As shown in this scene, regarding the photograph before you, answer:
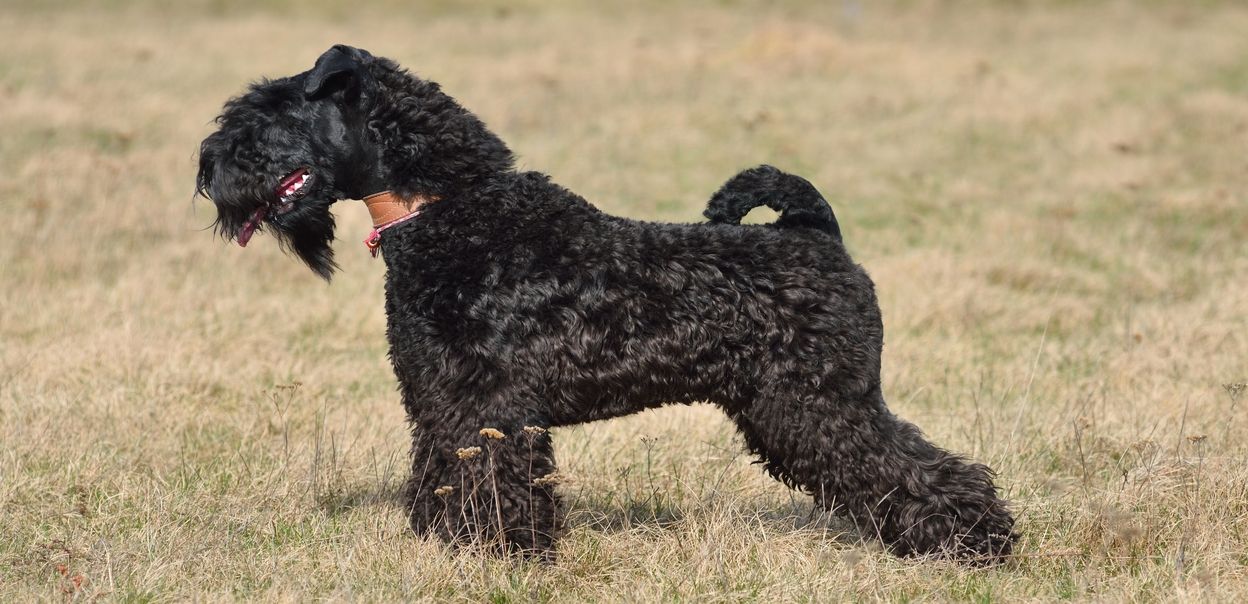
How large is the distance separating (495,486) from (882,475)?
5.09ft

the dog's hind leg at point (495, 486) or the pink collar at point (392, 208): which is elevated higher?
the pink collar at point (392, 208)

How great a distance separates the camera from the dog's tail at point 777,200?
201 inches

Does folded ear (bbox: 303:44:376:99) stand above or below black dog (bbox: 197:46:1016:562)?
above

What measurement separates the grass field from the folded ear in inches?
46.7

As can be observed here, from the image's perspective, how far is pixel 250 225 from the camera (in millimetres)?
4996

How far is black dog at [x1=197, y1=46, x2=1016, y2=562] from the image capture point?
4707 mm

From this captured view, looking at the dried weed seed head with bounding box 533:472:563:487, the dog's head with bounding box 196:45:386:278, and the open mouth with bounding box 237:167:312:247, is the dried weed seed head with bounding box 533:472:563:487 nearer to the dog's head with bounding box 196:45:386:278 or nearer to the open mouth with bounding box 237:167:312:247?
the dog's head with bounding box 196:45:386:278

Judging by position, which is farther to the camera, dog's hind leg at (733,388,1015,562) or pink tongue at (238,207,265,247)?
pink tongue at (238,207,265,247)

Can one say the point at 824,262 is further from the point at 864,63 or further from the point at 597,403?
the point at 864,63

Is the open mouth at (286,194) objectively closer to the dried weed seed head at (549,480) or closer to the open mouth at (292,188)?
the open mouth at (292,188)

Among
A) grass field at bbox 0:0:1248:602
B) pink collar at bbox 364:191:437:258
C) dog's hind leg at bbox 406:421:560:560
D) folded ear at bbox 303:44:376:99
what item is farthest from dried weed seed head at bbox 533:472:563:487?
folded ear at bbox 303:44:376:99

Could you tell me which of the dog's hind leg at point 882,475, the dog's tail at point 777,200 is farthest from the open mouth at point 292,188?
the dog's hind leg at point 882,475

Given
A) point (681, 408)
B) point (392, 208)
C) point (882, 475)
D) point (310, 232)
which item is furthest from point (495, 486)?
point (681, 408)

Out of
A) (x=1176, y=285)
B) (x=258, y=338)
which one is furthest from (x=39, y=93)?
(x=1176, y=285)
